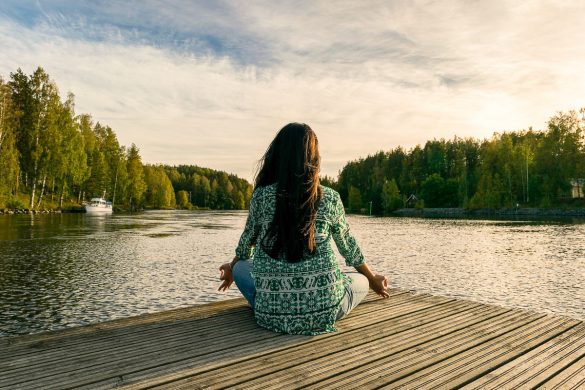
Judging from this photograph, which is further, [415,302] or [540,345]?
[415,302]

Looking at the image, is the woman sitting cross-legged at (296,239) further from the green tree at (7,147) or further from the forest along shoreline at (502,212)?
the forest along shoreline at (502,212)

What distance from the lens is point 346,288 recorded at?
505 cm

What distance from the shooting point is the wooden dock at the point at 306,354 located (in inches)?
140

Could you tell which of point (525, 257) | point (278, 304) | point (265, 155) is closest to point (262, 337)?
point (278, 304)

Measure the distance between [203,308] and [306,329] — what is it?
7.37 ft

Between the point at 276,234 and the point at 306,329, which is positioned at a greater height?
the point at 276,234

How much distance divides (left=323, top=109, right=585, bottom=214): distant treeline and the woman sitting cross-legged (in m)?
92.1

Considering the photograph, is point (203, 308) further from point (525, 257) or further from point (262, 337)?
point (525, 257)

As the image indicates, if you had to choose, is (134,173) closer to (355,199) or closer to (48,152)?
(48,152)

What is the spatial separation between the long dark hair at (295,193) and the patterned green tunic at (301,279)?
0.11 metres

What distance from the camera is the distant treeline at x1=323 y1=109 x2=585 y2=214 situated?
8388cm

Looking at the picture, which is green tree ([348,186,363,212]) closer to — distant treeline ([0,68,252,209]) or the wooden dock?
distant treeline ([0,68,252,209])

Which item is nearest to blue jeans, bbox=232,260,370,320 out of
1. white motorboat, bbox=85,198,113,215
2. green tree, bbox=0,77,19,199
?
Answer: green tree, bbox=0,77,19,199

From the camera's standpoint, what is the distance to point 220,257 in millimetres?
21906
